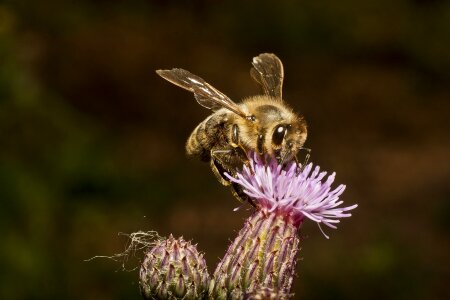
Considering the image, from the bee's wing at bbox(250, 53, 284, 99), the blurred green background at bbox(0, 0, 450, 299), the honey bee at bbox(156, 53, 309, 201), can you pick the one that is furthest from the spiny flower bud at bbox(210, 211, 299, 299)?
the blurred green background at bbox(0, 0, 450, 299)

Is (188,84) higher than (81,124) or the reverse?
the reverse

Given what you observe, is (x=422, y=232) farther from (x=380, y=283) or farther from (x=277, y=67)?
(x=277, y=67)

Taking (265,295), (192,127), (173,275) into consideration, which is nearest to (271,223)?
(173,275)

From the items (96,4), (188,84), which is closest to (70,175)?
(188,84)

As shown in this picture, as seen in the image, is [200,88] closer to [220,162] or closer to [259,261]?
[220,162]

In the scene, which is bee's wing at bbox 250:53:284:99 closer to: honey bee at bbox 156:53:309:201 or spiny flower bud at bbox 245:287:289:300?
honey bee at bbox 156:53:309:201

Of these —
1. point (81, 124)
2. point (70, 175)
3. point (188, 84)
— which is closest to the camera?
point (188, 84)
